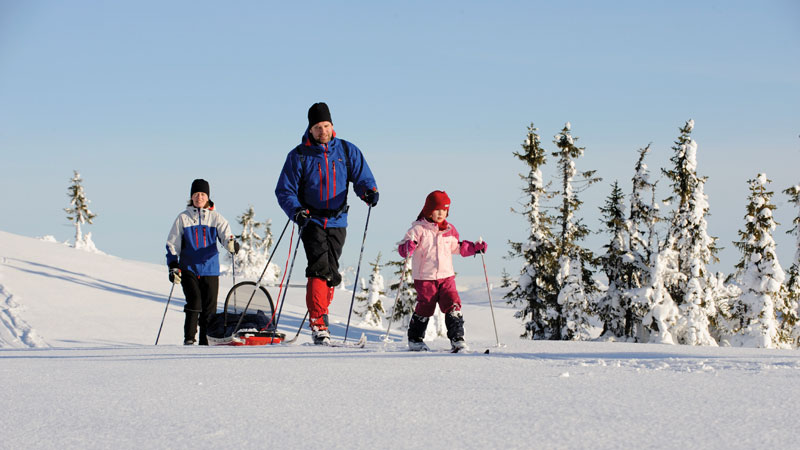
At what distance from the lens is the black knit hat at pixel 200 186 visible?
33.4ft

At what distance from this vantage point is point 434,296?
311 inches

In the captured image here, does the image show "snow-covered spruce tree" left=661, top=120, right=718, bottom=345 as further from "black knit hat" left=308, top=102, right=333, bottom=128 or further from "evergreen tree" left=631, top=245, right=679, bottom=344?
"black knit hat" left=308, top=102, right=333, bottom=128

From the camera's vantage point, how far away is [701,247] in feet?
106

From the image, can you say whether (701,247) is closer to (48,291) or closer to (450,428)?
(48,291)

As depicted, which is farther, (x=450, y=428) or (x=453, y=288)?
(x=453, y=288)

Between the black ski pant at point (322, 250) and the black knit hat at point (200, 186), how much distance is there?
291 centimetres

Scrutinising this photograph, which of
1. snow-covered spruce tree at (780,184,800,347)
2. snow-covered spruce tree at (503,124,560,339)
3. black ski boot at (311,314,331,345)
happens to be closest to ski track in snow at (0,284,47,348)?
black ski boot at (311,314,331,345)

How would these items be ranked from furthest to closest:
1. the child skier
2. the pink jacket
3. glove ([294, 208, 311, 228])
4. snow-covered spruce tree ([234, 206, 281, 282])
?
snow-covered spruce tree ([234, 206, 281, 282]), the pink jacket, the child skier, glove ([294, 208, 311, 228])

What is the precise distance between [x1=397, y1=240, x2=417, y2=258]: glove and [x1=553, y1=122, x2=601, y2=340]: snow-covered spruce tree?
27.0 meters

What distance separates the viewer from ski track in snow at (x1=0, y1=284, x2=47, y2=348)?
1902cm

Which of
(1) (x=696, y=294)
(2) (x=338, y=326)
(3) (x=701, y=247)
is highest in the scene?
(3) (x=701, y=247)

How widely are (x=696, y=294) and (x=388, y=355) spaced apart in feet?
95.2

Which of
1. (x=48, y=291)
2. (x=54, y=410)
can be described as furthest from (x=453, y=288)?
(x=48, y=291)

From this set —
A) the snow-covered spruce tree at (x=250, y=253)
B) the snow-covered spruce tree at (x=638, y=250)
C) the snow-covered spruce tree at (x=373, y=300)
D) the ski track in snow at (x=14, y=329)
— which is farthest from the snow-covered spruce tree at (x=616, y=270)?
the snow-covered spruce tree at (x=250, y=253)
